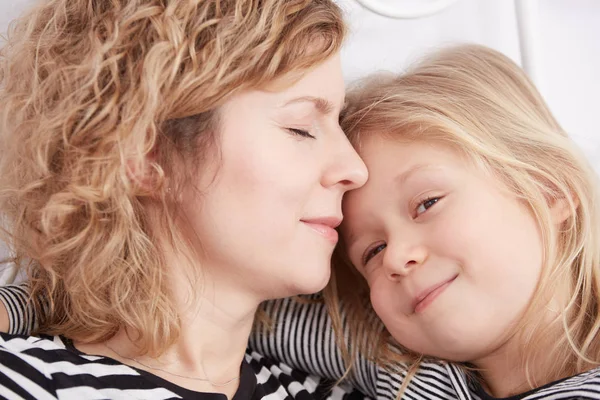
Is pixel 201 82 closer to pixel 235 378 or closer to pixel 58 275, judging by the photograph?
pixel 58 275

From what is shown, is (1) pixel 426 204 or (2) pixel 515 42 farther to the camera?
(2) pixel 515 42

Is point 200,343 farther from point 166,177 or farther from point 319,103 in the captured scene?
point 319,103

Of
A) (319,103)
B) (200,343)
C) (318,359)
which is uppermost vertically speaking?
(319,103)

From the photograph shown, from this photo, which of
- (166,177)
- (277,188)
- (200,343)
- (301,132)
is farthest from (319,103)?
(200,343)

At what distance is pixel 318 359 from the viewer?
162 centimetres

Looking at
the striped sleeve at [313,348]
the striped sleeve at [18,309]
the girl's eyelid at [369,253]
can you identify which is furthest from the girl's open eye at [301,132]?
the striped sleeve at [18,309]

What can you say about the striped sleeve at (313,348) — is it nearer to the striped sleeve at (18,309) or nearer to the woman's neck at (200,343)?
the woman's neck at (200,343)

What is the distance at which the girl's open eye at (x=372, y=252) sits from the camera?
147 cm

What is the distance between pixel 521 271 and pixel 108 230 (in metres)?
0.75

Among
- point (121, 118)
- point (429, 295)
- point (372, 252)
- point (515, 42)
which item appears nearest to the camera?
point (121, 118)

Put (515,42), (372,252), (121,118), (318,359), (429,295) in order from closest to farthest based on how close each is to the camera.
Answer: (121,118)
(429,295)
(372,252)
(318,359)
(515,42)

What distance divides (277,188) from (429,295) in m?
0.35

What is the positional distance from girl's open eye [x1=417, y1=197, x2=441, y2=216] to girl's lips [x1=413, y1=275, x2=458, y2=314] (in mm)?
137

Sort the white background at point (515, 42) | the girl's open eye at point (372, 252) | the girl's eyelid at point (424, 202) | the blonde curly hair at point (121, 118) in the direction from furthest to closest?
the white background at point (515, 42)
the girl's open eye at point (372, 252)
the girl's eyelid at point (424, 202)
the blonde curly hair at point (121, 118)
